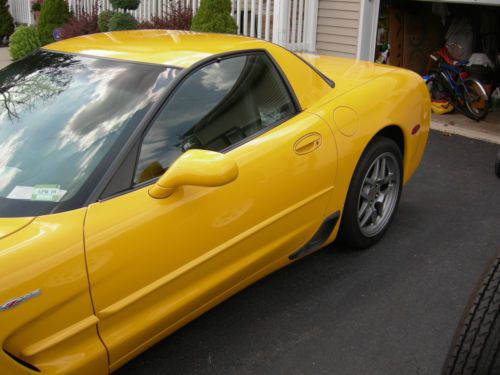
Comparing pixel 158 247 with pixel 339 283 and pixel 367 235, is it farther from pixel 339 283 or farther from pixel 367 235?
pixel 367 235

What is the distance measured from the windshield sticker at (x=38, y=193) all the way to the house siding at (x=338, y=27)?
6693 millimetres

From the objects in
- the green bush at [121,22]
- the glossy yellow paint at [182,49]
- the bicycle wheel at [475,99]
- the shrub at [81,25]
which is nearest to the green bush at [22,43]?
the shrub at [81,25]

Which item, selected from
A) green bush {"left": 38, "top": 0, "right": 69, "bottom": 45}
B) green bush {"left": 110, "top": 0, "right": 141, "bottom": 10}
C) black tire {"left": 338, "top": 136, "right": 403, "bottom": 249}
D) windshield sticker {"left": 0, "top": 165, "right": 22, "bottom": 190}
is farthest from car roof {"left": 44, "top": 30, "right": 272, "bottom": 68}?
green bush {"left": 38, "top": 0, "right": 69, "bottom": 45}

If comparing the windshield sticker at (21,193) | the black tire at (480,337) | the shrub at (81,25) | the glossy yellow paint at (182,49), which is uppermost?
the glossy yellow paint at (182,49)

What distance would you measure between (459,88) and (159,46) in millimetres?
5749

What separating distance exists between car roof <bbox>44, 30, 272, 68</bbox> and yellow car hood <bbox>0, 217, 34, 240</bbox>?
3.47 ft

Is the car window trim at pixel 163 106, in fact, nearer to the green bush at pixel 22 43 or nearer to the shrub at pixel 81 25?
the green bush at pixel 22 43

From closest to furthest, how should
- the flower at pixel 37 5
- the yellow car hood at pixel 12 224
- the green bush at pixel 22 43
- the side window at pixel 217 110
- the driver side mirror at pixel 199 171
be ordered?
1. the yellow car hood at pixel 12 224
2. the driver side mirror at pixel 199 171
3. the side window at pixel 217 110
4. the green bush at pixel 22 43
5. the flower at pixel 37 5

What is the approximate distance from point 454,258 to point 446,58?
5.25 m

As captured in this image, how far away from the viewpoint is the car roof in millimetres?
2936

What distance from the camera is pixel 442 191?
16.7ft

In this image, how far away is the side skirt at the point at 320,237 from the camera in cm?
333

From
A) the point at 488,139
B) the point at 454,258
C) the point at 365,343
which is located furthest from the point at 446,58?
the point at 365,343

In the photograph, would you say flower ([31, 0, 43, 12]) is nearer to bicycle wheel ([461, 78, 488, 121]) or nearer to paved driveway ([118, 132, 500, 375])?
bicycle wheel ([461, 78, 488, 121])
